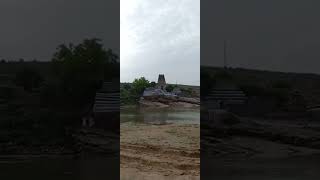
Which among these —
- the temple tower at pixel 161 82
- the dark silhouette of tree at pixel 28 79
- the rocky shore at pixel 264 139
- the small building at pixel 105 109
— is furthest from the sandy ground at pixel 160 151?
the dark silhouette of tree at pixel 28 79

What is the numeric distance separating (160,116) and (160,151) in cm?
80

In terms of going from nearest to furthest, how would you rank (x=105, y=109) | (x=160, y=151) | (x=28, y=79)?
1. (x=28, y=79)
2. (x=105, y=109)
3. (x=160, y=151)

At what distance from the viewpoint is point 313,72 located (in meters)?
6.09

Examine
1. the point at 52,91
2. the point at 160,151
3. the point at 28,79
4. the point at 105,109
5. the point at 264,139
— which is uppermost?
the point at 28,79

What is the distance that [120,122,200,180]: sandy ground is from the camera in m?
8.99

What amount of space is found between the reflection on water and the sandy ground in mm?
116

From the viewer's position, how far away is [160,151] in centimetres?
970

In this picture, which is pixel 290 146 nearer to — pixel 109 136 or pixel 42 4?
pixel 109 136

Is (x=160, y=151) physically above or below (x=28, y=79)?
below

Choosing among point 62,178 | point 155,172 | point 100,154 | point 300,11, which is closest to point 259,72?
→ point 300,11

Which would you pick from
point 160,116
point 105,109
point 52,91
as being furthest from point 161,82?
point 52,91

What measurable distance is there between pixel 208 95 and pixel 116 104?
3.91 feet

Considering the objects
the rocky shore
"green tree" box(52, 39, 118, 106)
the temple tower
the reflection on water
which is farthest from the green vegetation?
the reflection on water

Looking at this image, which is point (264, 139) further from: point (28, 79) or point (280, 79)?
point (28, 79)
